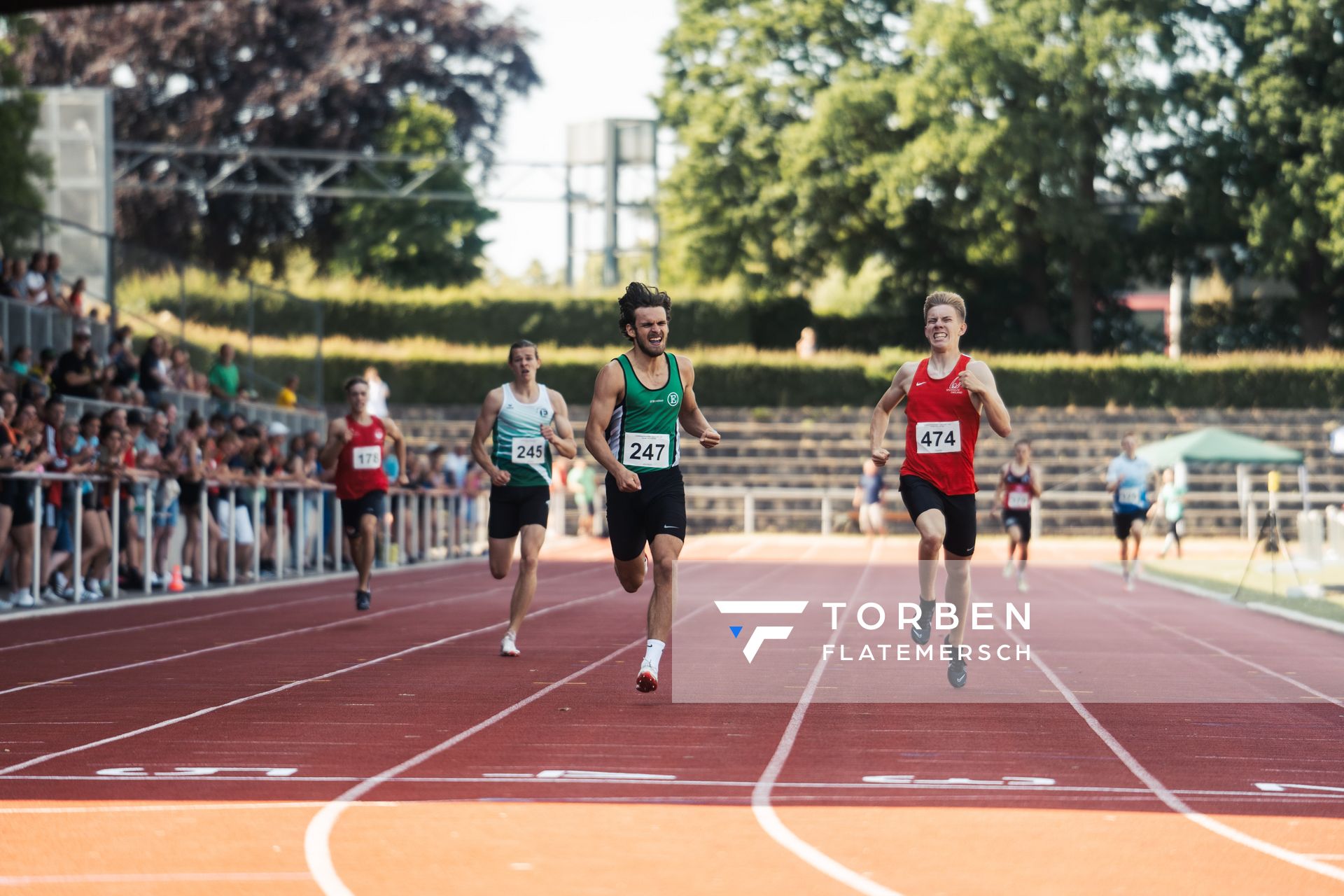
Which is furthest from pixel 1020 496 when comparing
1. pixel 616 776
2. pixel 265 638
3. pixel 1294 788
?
pixel 616 776

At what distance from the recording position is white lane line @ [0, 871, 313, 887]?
5.54 metres

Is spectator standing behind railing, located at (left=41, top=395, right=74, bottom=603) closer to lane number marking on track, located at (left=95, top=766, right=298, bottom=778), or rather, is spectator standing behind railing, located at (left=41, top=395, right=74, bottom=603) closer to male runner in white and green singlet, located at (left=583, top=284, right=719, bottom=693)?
male runner in white and green singlet, located at (left=583, top=284, right=719, bottom=693)

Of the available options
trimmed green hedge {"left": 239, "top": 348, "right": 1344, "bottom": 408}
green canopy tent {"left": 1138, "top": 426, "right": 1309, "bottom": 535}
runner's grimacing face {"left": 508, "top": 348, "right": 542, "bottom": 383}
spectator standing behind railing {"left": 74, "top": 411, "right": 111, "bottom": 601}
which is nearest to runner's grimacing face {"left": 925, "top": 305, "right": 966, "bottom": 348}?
runner's grimacing face {"left": 508, "top": 348, "right": 542, "bottom": 383}

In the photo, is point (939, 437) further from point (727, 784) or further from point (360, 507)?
point (360, 507)

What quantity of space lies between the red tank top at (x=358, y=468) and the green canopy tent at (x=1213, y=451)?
71.1 ft

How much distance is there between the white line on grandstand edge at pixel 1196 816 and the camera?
232 inches

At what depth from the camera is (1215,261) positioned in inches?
2212

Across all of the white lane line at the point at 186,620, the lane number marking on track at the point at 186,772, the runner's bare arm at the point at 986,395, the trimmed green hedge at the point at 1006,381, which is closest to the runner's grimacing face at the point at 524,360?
the runner's bare arm at the point at 986,395

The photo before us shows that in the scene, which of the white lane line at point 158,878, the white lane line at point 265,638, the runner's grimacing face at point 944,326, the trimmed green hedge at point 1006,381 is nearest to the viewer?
the white lane line at point 158,878

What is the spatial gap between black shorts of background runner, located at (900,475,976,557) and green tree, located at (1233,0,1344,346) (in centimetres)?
4310

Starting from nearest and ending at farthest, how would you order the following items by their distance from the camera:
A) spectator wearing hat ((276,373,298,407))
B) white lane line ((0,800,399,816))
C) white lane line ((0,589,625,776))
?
white lane line ((0,800,399,816)) → white lane line ((0,589,625,776)) → spectator wearing hat ((276,373,298,407))

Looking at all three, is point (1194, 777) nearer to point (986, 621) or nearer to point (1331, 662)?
point (1331, 662)

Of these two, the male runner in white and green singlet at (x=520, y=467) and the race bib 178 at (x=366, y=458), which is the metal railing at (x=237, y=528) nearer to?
the race bib 178 at (x=366, y=458)

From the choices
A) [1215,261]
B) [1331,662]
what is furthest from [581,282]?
[1331,662]
